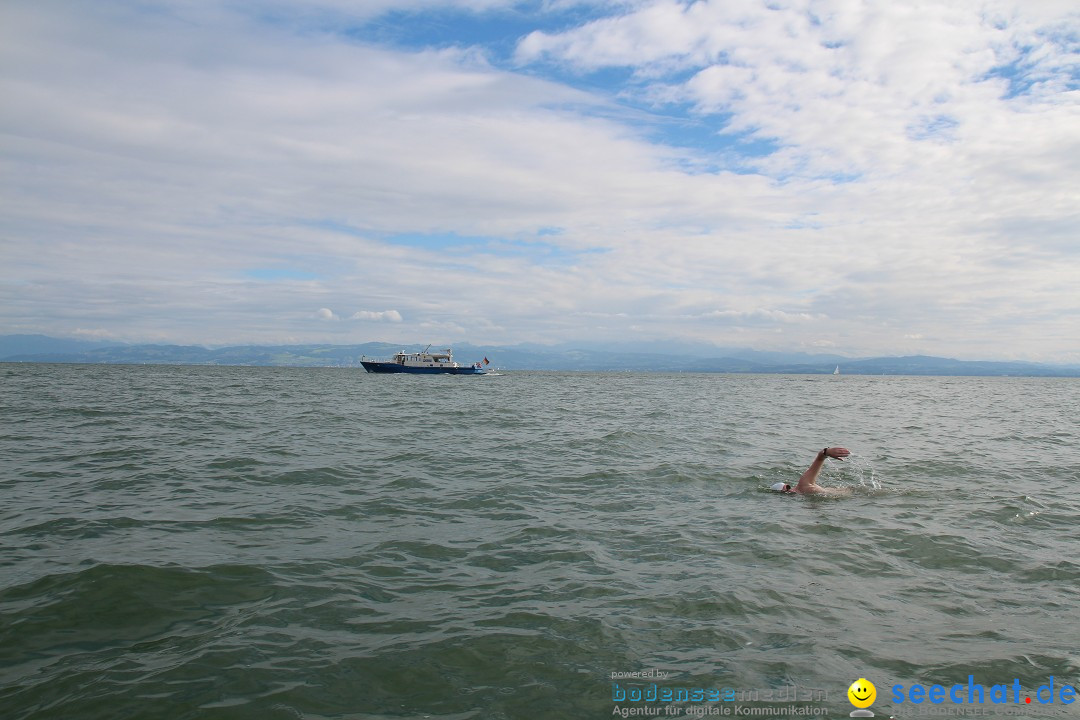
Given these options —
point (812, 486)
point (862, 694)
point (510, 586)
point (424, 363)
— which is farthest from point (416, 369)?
point (862, 694)

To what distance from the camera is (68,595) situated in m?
7.52

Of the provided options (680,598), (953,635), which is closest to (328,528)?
(680,598)

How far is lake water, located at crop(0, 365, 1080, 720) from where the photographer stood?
18.6 feet

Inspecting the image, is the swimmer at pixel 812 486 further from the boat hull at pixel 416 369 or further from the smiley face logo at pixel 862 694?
the boat hull at pixel 416 369

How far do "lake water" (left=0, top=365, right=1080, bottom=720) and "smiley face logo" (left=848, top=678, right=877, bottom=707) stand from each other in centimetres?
11

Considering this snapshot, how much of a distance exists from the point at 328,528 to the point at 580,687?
680cm

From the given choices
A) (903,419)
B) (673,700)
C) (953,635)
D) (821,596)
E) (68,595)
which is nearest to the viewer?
(673,700)

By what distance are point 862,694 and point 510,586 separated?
14.5 feet

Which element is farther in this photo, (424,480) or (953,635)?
(424,480)

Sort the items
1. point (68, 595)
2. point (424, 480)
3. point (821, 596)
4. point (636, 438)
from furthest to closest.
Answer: point (636, 438) → point (424, 480) → point (821, 596) → point (68, 595)

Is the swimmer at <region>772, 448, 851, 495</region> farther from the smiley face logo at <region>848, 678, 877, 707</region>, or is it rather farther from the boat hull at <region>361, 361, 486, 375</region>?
the boat hull at <region>361, 361, 486, 375</region>

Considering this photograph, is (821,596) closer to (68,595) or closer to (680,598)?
(680,598)

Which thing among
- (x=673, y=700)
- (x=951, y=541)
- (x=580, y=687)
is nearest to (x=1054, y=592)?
(x=951, y=541)

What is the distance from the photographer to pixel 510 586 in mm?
8281
